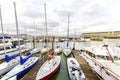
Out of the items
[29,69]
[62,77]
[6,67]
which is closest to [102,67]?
[62,77]

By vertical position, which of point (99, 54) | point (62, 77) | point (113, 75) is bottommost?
point (62, 77)

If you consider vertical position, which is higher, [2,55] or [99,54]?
[99,54]

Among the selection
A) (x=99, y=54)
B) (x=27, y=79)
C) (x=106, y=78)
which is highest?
(x=99, y=54)

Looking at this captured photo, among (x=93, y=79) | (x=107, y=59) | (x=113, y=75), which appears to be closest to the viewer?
(x=113, y=75)

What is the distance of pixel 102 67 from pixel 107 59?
6.93ft

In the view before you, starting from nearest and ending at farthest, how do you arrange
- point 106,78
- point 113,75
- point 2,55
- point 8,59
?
point 113,75 → point 106,78 → point 8,59 → point 2,55

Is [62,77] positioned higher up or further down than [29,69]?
further down

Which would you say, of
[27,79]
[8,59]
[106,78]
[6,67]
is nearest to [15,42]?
[8,59]

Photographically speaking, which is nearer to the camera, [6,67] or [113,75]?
[113,75]

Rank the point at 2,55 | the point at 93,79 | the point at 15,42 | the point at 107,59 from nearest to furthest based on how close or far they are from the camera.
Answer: the point at 93,79 < the point at 107,59 < the point at 2,55 < the point at 15,42

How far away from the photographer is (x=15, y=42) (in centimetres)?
2244

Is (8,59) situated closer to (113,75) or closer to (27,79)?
(27,79)

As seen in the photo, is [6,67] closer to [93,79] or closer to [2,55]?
[2,55]

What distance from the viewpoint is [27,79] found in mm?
9281
